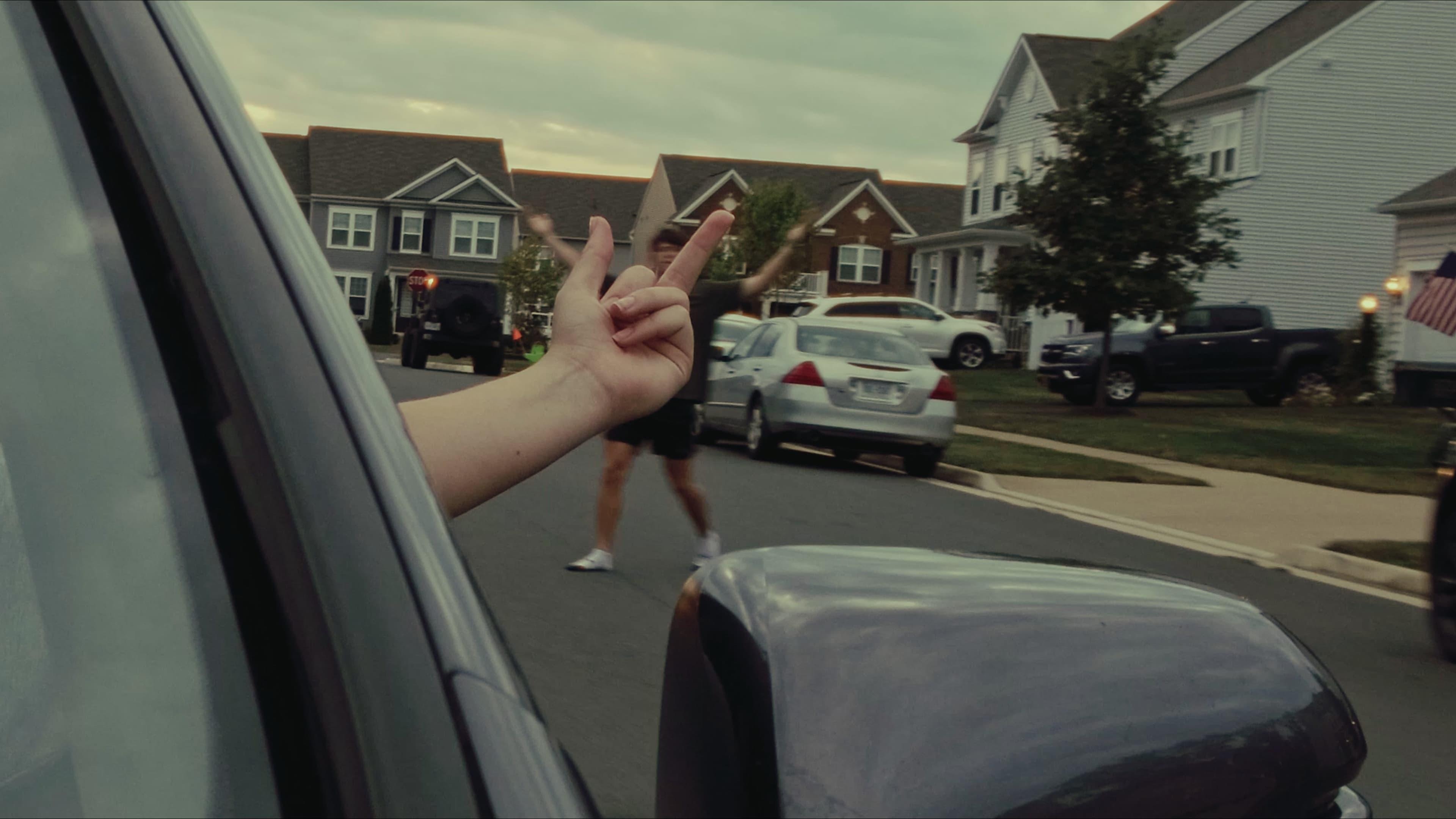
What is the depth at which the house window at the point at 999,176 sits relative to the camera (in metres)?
47.8

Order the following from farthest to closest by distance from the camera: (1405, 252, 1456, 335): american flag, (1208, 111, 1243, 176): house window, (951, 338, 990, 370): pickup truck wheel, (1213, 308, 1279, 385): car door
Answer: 1. (951, 338, 990, 370): pickup truck wheel
2. (1208, 111, 1243, 176): house window
3. (1213, 308, 1279, 385): car door
4. (1405, 252, 1456, 335): american flag

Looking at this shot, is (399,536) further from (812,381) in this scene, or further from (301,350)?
(812,381)

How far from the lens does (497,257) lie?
2776 inches

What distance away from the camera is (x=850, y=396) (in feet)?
50.6

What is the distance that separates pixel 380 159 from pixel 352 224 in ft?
13.4

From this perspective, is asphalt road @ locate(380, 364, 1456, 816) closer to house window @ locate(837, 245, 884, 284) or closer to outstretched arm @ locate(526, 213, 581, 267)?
outstretched arm @ locate(526, 213, 581, 267)

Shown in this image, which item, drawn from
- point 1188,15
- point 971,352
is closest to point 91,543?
point 971,352

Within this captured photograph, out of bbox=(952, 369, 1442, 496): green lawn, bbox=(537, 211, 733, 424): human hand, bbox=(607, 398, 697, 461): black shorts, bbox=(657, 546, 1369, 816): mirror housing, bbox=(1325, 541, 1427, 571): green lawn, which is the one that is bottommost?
bbox=(1325, 541, 1427, 571): green lawn

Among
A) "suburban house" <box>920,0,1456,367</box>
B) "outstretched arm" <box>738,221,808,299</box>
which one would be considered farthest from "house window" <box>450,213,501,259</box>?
"outstretched arm" <box>738,221,808,299</box>

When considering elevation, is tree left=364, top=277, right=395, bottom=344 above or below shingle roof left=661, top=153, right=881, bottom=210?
below

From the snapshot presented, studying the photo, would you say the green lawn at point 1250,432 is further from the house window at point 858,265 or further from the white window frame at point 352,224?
the white window frame at point 352,224

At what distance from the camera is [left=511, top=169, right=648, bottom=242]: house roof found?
78.8 meters

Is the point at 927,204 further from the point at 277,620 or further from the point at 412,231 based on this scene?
the point at 277,620

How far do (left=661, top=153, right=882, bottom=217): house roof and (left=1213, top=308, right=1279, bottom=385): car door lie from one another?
140 feet
